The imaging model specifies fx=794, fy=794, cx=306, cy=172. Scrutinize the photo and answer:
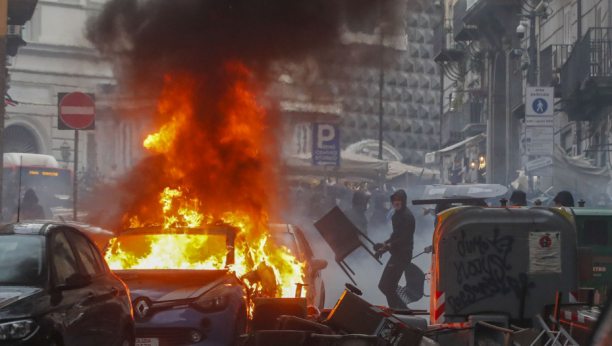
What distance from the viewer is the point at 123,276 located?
757 cm

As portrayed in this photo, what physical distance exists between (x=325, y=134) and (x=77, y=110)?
846 centimetres

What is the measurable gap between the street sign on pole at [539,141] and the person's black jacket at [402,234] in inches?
469

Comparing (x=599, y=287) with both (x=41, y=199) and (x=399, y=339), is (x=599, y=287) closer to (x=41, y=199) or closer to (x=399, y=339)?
(x=399, y=339)

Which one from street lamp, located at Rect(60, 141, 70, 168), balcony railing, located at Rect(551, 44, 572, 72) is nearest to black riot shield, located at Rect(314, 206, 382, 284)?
balcony railing, located at Rect(551, 44, 572, 72)

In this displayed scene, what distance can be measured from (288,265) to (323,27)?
214 inches

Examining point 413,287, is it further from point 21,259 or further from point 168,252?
point 21,259

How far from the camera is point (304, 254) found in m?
9.73

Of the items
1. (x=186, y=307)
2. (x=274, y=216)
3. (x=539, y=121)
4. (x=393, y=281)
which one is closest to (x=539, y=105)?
(x=539, y=121)

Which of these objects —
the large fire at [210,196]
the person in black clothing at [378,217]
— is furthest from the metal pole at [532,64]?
the large fire at [210,196]

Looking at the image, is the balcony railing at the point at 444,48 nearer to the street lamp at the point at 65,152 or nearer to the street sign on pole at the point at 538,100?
the street sign on pole at the point at 538,100

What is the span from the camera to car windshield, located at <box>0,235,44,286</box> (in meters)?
5.09

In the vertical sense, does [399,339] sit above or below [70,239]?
below

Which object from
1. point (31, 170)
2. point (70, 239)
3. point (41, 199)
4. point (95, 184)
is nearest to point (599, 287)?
point (70, 239)

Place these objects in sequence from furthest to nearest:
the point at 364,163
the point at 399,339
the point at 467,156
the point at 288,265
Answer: the point at 467,156 < the point at 364,163 < the point at 288,265 < the point at 399,339
